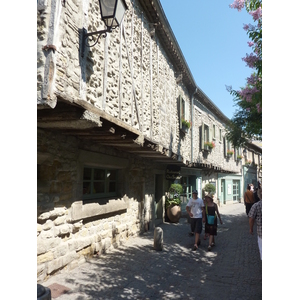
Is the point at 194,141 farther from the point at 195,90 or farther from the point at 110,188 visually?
the point at 110,188

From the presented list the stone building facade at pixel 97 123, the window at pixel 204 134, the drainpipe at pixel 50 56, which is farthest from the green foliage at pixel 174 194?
the drainpipe at pixel 50 56

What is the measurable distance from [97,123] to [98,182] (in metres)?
2.68

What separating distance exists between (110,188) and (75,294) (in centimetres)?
299

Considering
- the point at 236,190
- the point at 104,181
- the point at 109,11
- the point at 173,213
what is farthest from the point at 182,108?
the point at 236,190

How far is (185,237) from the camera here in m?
7.21

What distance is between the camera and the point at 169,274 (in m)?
4.34

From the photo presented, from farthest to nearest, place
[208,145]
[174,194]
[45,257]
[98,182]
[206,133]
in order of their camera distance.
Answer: [206,133] → [208,145] → [174,194] → [98,182] → [45,257]

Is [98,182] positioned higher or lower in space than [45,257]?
higher

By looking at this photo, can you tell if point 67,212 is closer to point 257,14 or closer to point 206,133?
point 257,14

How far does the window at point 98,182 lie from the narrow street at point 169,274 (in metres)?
1.28

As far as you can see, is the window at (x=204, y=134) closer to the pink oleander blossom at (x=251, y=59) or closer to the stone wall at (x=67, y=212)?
the stone wall at (x=67, y=212)

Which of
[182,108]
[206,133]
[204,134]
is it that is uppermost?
[182,108]

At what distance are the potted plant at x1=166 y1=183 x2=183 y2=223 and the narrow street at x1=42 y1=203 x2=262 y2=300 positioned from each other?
9.79ft

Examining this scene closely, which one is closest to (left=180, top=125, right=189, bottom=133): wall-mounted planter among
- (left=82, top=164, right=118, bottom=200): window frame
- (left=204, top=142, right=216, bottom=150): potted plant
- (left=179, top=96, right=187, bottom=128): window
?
(left=179, top=96, right=187, bottom=128): window
